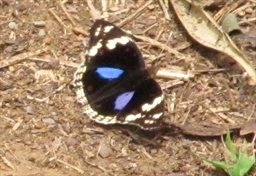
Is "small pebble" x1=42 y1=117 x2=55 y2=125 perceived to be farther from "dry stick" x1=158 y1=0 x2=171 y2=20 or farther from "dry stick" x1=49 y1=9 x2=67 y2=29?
"dry stick" x1=158 y1=0 x2=171 y2=20

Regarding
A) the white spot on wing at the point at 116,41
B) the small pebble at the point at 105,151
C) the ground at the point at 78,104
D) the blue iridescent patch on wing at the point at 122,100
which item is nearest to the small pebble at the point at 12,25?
the ground at the point at 78,104

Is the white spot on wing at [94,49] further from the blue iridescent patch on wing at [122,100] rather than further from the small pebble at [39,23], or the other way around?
the small pebble at [39,23]

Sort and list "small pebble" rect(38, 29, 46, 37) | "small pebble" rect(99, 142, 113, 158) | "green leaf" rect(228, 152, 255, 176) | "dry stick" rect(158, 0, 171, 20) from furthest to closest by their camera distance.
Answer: "dry stick" rect(158, 0, 171, 20)
"small pebble" rect(38, 29, 46, 37)
"small pebble" rect(99, 142, 113, 158)
"green leaf" rect(228, 152, 255, 176)

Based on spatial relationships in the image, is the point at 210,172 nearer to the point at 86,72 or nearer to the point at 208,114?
the point at 208,114

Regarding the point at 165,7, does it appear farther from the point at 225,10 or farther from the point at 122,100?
the point at 122,100

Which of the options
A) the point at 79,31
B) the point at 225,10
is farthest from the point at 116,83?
the point at 225,10

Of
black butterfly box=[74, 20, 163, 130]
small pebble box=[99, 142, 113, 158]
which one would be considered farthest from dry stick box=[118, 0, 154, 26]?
small pebble box=[99, 142, 113, 158]
